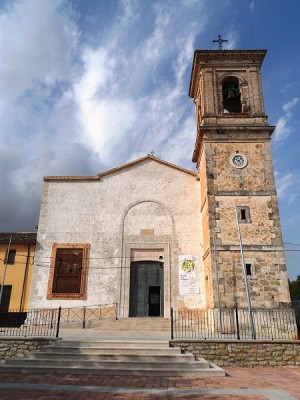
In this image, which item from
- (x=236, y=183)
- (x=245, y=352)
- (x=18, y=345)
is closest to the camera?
(x=245, y=352)

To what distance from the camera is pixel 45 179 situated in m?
20.4

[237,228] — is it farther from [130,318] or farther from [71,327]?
[71,327]

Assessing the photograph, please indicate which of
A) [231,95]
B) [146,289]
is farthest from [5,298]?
[231,95]

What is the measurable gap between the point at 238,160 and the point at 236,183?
140 cm

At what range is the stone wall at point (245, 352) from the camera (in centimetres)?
1072

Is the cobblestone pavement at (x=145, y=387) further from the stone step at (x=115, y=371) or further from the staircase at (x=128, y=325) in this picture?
the staircase at (x=128, y=325)

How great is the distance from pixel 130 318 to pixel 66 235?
19.7 ft

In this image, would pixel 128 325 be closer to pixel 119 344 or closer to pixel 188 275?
pixel 188 275

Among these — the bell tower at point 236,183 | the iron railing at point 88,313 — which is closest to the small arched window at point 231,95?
the bell tower at point 236,183

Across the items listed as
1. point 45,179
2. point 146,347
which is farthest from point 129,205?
point 146,347

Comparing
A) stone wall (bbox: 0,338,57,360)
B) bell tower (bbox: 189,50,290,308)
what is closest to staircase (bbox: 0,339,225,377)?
stone wall (bbox: 0,338,57,360)

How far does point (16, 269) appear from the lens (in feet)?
62.5

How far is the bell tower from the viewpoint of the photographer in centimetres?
1580

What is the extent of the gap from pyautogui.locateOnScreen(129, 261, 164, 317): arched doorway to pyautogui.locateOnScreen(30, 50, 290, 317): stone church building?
0.18ft
